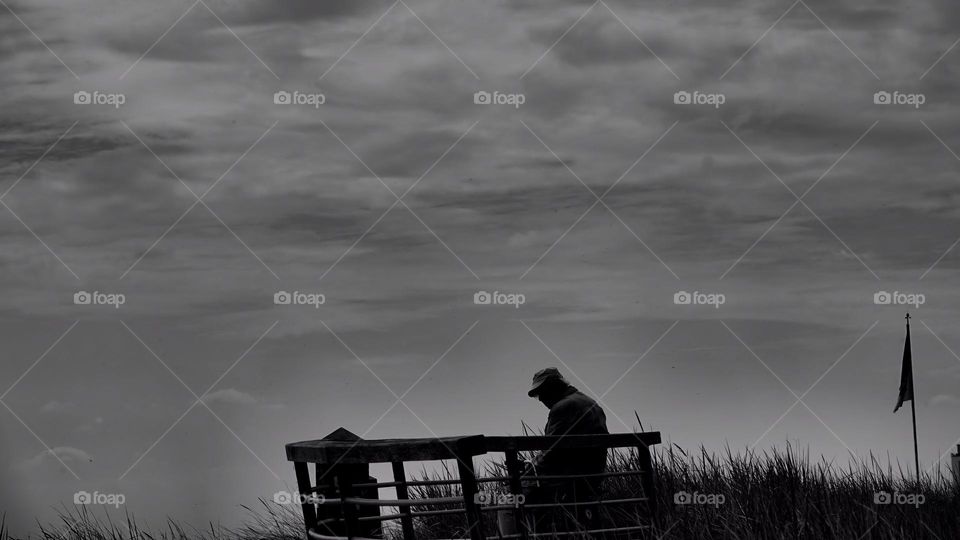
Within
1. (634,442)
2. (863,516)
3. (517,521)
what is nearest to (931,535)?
(863,516)

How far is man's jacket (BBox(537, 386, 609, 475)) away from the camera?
8.08 metres

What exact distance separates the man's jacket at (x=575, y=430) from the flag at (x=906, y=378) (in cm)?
707

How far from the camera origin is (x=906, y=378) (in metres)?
14.5

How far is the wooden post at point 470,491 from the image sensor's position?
5938mm

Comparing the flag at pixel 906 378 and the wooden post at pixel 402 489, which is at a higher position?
the flag at pixel 906 378

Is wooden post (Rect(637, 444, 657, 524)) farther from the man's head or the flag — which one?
the flag

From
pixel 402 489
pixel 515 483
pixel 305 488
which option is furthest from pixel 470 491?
pixel 402 489

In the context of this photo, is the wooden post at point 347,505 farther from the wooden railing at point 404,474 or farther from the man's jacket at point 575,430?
the man's jacket at point 575,430

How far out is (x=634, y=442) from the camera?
7676mm

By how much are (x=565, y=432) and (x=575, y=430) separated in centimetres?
8

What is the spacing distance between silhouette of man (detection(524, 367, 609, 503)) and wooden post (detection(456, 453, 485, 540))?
5.36ft

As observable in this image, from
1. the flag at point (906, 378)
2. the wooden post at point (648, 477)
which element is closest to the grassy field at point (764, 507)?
the wooden post at point (648, 477)

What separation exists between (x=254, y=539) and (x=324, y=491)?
14.3 ft

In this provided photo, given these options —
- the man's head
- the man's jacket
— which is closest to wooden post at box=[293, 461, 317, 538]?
the man's jacket
